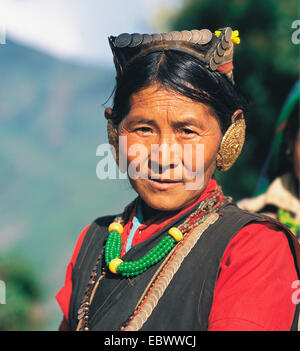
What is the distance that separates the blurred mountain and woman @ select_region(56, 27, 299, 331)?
547 cm

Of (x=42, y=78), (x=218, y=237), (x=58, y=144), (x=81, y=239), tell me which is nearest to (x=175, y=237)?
(x=218, y=237)

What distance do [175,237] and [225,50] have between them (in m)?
0.80

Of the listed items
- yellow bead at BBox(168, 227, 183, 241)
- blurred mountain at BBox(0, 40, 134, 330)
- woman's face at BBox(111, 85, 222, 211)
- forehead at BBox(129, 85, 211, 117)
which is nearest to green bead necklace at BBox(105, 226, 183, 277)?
yellow bead at BBox(168, 227, 183, 241)

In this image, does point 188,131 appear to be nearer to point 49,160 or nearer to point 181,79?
point 181,79

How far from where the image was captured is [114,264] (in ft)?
5.84

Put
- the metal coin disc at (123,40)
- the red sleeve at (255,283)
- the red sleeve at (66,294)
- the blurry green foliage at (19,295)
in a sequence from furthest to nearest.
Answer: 1. the blurry green foliage at (19,295)
2. the red sleeve at (66,294)
3. the metal coin disc at (123,40)
4. the red sleeve at (255,283)

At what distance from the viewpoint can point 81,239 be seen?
2.20 metres

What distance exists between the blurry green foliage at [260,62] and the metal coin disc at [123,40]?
613cm

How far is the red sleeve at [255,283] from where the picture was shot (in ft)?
4.64

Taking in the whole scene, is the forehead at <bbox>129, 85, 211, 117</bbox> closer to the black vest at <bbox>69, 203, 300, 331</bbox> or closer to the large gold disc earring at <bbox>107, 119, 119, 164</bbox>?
the large gold disc earring at <bbox>107, 119, 119, 164</bbox>

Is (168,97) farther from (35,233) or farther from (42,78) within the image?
(42,78)

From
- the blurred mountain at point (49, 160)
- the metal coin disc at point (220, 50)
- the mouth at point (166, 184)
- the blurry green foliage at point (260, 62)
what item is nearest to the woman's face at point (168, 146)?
the mouth at point (166, 184)

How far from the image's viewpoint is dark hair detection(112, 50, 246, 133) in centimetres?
161

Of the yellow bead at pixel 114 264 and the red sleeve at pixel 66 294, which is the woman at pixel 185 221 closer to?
the yellow bead at pixel 114 264
